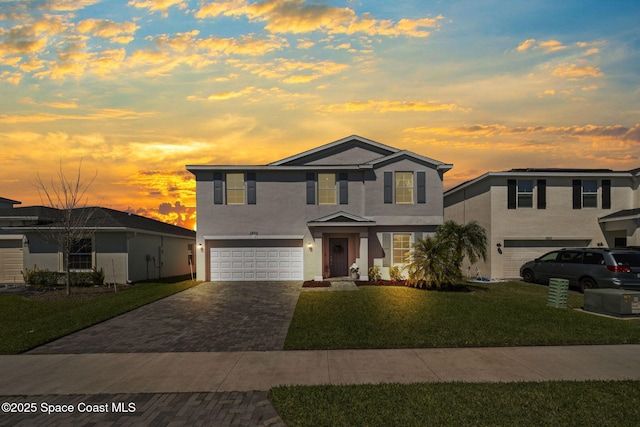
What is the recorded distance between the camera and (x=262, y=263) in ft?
73.2

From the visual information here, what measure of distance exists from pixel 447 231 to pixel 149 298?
584 inches

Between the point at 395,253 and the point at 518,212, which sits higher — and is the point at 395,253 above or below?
below

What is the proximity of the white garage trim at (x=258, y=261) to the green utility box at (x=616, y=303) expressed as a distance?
542 inches

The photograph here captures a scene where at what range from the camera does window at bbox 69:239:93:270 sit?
21.9 m

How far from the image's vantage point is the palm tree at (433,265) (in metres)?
17.9

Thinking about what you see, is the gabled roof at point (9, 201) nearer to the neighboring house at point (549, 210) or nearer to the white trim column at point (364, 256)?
the white trim column at point (364, 256)

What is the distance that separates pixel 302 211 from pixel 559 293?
13.0 meters

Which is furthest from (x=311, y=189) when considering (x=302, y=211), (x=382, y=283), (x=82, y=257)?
(x=82, y=257)

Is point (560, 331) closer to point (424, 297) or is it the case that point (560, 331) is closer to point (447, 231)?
point (424, 297)

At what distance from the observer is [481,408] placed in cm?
585

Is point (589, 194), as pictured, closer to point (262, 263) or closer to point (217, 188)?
point (262, 263)

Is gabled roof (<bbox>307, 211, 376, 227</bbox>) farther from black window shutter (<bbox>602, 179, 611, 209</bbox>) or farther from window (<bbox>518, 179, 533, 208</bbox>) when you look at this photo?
black window shutter (<bbox>602, 179, 611, 209</bbox>)

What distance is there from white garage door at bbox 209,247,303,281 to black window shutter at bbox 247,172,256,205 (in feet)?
9.13

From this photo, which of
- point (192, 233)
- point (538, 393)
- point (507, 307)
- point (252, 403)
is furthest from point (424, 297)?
point (192, 233)
